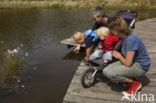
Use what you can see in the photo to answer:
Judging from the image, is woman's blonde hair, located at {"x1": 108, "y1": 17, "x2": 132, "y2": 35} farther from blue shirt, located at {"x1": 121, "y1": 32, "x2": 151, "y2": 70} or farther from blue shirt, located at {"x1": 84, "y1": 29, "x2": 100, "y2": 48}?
blue shirt, located at {"x1": 84, "y1": 29, "x2": 100, "y2": 48}

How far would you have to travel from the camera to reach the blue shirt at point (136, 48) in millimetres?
3029

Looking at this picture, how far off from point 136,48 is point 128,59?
0.23 meters

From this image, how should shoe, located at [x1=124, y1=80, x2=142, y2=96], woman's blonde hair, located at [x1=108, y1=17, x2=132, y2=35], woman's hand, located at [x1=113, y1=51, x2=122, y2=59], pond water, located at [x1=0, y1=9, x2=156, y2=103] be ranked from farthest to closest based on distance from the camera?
pond water, located at [x1=0, y1=9, x2=156, y2=103] → shoe, located at [x1=124, y1=80, x2=142, y2=96] → woman's hand, located at [x1=113, y1=51, x2=122, y2=59] → woman's blonde hair, located at [x1=108, y1=17, x2=132, y2=35]

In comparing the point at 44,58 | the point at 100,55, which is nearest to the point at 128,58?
the point at 100,55

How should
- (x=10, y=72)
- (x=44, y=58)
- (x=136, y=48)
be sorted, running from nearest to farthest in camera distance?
(x=136, y=48)
(x=10, y=72)
(x=44, y=58)

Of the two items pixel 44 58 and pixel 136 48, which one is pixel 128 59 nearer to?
pixel 136 48

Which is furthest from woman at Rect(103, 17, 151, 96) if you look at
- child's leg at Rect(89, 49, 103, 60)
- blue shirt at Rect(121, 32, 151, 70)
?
child's leg at Rect(89, 49, 103, 60)

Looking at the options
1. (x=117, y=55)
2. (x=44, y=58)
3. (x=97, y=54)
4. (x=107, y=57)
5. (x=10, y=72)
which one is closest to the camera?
(x=117, y=55)

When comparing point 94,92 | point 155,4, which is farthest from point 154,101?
point 155,4

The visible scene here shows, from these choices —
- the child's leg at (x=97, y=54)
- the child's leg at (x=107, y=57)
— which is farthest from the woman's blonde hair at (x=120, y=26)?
the child's leg at (x=97, y=54)

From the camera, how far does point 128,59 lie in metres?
3.11

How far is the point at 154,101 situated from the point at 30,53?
17.7 ft

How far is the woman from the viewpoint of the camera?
9.97ft

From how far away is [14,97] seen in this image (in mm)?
4762
